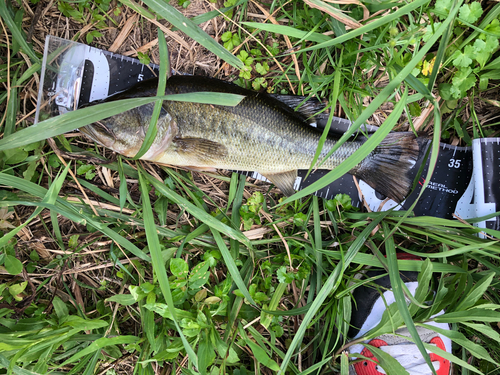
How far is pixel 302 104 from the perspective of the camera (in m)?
2.67

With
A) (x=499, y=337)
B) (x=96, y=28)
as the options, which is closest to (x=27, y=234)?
(x=96, y=28)

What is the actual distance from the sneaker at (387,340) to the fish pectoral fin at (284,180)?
96cm

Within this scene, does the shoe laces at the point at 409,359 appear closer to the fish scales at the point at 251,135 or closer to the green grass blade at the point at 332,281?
the green grass blade at the point at 332,281

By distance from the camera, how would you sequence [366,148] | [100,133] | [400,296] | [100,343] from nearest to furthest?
1. [366,148]
2. [400,296]
3. [100,343]
4. [100,133]

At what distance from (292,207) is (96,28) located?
87.1 inches

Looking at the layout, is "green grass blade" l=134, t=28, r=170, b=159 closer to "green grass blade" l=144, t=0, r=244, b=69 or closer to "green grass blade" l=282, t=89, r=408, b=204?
"green grass blade" l=144, t=0, r=244, b=69

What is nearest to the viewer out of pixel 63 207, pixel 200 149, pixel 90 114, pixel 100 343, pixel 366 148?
pixel 90 114

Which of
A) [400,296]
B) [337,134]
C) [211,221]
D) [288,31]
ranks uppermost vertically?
[288,31]

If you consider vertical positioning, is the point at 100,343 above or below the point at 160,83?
below

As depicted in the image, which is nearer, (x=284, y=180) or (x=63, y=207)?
(x=63, y=207)

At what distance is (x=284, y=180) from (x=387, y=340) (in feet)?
5.09

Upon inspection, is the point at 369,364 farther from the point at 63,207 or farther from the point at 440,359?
the point at 63,207

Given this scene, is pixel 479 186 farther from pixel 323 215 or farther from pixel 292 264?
pixel 292 264

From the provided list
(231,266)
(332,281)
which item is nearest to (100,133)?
(231,266)
